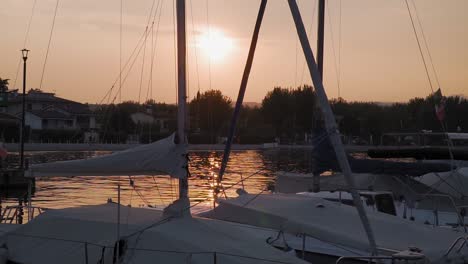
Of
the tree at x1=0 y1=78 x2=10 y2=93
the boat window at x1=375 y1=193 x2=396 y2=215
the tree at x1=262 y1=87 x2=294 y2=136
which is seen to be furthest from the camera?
the tree at x1=262 y1=87 x2=294 y2=136

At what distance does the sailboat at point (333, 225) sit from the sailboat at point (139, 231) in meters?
1.71

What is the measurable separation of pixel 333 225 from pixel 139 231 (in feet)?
12.9

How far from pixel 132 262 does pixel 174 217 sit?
52.1 inches

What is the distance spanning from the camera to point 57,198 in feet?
100

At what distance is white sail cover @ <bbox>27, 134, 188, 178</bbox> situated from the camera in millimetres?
10719

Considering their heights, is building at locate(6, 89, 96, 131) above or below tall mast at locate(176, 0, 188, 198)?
above

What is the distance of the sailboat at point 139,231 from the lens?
9.46 meters

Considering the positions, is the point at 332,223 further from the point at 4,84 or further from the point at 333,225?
the point at 4,84

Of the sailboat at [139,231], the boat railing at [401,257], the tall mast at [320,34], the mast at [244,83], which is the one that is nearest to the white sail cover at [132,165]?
the sailboat at [139,231]

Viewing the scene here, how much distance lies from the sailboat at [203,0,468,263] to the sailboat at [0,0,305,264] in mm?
1708

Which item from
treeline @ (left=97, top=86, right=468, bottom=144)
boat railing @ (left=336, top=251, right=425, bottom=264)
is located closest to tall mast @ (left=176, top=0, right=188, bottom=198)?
boat railing @ (left=336, top=251, right=425, bottom=264)

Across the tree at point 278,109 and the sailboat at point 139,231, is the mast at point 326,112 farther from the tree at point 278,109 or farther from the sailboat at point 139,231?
the tree at point 278,109

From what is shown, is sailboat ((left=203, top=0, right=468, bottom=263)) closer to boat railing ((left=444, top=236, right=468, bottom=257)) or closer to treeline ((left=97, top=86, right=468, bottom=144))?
boat railing ((left=444, top=236, right=468, bottom=257))

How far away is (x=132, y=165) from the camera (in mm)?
10695
